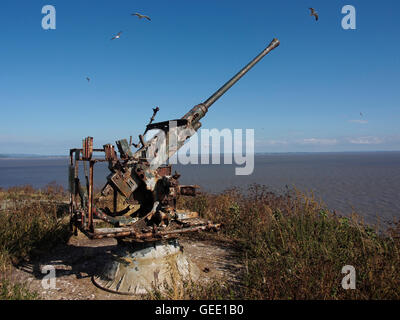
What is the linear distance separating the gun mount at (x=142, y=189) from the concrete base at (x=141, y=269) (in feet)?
1.45

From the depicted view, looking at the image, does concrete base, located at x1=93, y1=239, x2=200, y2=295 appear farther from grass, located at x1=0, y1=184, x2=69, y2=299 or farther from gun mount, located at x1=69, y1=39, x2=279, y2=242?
grass, located at x1=0, y1=184, x2=69, y2=299

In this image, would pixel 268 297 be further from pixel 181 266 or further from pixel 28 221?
pixel 28 221

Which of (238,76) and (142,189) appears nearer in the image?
(142,189)

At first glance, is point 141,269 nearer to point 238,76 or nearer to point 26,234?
point 26,234

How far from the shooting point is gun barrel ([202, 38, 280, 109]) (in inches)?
253

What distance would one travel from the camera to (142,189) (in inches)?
216

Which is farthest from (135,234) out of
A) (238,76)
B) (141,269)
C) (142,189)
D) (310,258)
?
(238,76)

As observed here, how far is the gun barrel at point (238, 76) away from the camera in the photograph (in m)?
6.44

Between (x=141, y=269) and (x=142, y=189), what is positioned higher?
(x=142, y=189)

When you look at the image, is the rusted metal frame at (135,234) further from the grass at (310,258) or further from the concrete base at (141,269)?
the grass at (310,258)

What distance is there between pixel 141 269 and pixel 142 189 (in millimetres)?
1313

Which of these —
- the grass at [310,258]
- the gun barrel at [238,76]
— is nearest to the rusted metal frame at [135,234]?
the grass at [310,258]
